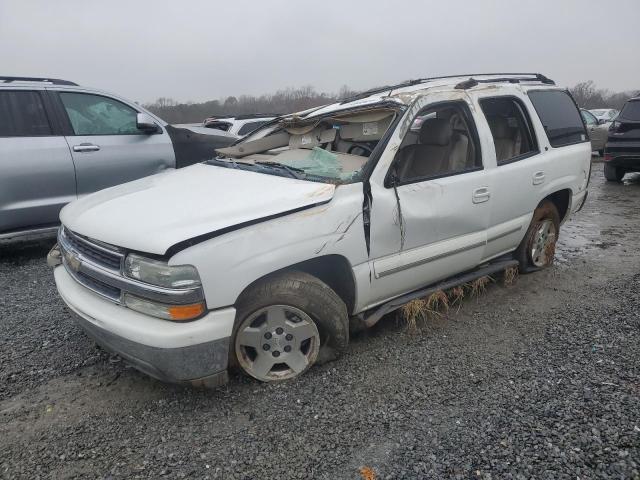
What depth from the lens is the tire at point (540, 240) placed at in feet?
14.0

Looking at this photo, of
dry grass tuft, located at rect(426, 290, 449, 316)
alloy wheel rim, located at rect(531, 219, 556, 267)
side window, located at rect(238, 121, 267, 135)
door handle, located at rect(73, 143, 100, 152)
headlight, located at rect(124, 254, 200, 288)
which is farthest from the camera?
side window, located at rect(238, 121, 267, 135)

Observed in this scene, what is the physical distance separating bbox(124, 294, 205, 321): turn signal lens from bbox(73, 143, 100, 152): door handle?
3396 millimetres

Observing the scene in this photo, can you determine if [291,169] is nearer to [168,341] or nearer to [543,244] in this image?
[168,341]

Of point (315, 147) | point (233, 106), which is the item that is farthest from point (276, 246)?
point (233, 106)

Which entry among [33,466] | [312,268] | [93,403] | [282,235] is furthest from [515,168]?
[33,466]

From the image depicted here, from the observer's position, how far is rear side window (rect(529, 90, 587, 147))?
4230 millimetres

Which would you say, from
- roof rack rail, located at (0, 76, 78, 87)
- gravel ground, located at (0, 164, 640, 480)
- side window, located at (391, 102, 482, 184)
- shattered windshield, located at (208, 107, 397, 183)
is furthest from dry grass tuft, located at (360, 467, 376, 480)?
roof rack rail, located at (0, 76, 78, 87)

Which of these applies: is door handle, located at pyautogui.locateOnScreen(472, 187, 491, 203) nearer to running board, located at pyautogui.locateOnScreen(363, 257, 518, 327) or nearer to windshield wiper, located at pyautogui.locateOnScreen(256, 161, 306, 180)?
running board, located at pyautogui.locateOnScreen(363, 257, 518, 327)

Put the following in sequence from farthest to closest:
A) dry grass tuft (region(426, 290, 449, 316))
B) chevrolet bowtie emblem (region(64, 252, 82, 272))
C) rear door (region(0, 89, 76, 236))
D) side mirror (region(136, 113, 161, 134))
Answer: side mirror (region(136, 113, 161, 134))
rear door (region(0, 89, 76, 236))
dry grass tuft (region(426, 290, 449, 316))
chevrolet bowtie emblem (region(64, 252, 82, 272))

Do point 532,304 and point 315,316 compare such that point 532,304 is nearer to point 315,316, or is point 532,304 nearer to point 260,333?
point 315,316

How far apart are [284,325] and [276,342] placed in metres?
0.11

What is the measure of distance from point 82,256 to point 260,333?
42.0 inches

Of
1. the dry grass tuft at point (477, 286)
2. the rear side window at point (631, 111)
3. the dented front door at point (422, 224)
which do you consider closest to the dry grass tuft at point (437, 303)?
the dented front door at point (422, 224)

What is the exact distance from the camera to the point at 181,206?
2670 millimetres
